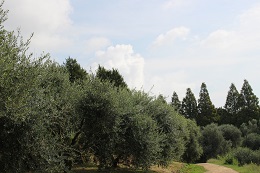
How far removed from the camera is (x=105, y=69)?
4725cm

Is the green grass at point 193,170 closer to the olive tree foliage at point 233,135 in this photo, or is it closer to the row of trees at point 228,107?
the olive tree foliage at point 233,135

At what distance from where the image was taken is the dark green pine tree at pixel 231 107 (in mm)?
85375

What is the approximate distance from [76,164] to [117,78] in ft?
76.1

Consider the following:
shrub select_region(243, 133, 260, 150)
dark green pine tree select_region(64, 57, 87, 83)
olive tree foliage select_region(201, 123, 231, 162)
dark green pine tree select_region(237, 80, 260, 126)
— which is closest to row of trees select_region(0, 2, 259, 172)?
dark green pine tree select_region(64, 57, 87, 83)

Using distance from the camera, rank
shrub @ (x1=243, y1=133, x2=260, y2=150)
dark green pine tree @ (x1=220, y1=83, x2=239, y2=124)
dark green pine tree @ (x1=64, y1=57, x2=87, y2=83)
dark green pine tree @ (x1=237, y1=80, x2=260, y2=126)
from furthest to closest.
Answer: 1. dark green pine tree @ (x1=220, y1=83, x2=239, y2=124)
2. dark green pine tree @ (x1=237, y1=80, x2=260, y2=126)
3. shrub @ (x1=243, y1=133, x2=260, y2=150)
4. dark green pine tree @ (x1=64, y1=57, x2=87, y2=83)

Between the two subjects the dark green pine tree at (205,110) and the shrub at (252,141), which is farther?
the dark green pine tree at (205,110)

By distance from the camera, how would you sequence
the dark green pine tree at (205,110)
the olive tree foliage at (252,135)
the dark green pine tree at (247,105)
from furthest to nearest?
the dark green pine tree at (205,110) < the dark green pine tree at (247,105) < the olive tree foliage at (252,135)

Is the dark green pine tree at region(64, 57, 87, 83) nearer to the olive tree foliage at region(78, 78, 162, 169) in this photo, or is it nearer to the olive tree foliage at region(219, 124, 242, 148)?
the olive tree foliage at region(78, 78, 162, 169)

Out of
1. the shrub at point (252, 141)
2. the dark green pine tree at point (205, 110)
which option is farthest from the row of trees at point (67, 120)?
the dark green pine tree at point (205, 110)

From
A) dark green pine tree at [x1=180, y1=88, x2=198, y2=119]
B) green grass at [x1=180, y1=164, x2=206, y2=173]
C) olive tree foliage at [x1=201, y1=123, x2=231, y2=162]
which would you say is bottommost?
green grass at [x1=180, y1=164, x2=206, y2=173]

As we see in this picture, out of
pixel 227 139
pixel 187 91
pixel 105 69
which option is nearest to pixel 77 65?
pixel 105 69

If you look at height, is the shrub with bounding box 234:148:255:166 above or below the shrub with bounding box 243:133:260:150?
below

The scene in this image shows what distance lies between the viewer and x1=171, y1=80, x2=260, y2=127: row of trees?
81.9 metres

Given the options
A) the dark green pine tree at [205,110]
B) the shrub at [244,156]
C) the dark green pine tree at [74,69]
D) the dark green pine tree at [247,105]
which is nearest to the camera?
the dark green pine tree at [74,69]
